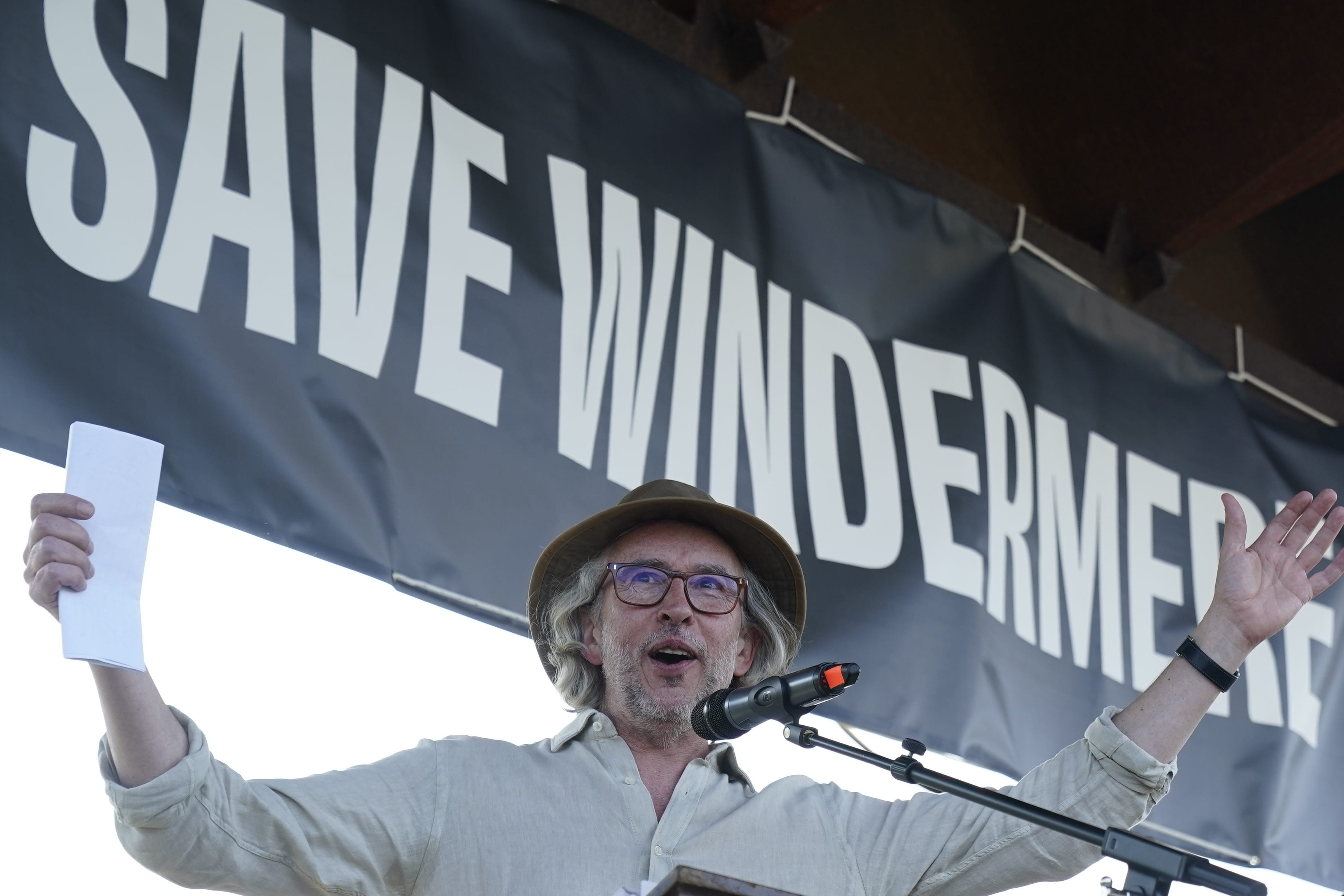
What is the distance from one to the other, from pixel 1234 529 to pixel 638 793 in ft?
3.03

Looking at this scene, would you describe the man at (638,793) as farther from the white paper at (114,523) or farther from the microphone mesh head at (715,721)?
the microphone mesh head at (715,721)

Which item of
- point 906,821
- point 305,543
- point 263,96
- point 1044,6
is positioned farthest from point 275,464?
point 1044,6

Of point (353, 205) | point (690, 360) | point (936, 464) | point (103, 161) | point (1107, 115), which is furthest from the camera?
point (1107, 115)

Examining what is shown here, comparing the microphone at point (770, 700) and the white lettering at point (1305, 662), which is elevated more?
the white lettering at point (1305, 662)

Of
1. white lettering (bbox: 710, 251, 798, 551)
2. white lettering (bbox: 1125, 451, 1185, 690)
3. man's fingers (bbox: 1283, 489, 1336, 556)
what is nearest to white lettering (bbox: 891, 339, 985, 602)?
white lettering (bbox: 710, 251, 798, 551)

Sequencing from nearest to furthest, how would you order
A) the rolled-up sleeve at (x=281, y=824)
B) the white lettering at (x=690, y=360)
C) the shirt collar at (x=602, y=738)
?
1. the rolled-up sleeve at (x=281, y=824)
2. the shirt collar at (x=602, y=738)
3. the white lettering at (x=690, y=360)

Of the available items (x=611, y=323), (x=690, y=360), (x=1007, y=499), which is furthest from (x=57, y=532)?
(x=1007, y=499)

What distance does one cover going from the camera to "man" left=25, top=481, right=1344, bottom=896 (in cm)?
A: 175

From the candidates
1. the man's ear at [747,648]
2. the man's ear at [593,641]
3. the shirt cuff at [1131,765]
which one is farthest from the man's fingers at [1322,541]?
the man's ear at [593,641]

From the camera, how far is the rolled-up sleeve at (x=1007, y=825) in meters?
2.04

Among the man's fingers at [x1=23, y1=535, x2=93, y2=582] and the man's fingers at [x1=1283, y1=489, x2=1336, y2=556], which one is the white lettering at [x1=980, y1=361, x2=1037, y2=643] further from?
the man's fingers at [x1=23, y1=535, x2=93, y2=582]

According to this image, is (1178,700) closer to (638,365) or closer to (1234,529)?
(1234,529)

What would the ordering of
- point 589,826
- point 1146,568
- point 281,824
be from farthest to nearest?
point 1146,568 < point 589,826 < point 281,824

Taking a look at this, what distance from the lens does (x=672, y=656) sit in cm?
243
